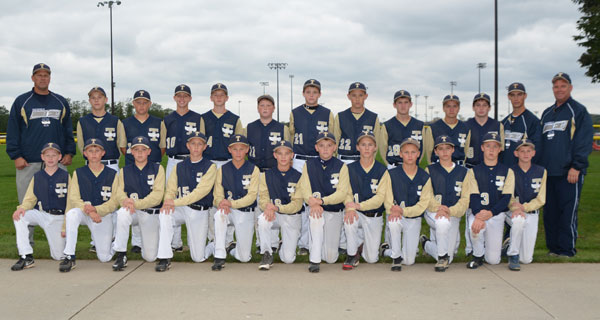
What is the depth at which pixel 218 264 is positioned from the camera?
617 centimetres

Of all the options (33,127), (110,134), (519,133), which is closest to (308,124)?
(110,134)

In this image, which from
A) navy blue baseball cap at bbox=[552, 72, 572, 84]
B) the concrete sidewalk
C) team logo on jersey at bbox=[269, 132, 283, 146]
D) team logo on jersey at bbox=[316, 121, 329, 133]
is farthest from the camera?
team logo on jersey at bbox=[316, 121, 329, 133]

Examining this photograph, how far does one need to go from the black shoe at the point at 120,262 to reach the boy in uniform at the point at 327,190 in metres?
2.35

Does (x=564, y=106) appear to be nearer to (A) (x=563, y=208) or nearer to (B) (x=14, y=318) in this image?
(A) (x=563, y=208)

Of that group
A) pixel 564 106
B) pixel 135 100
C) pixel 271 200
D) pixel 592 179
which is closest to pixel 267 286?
pixel 271 200

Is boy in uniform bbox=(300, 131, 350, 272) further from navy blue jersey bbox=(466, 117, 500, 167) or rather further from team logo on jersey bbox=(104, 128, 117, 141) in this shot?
team logo on jersey bbox=(104, 128, 117, 141)

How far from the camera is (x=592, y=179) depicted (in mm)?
17438

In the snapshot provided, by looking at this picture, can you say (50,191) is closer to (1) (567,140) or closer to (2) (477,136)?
(2) (477,136)

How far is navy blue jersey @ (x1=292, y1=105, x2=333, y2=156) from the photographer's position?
768 centimetres

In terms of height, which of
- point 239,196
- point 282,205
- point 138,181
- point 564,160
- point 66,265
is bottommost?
point 66,265

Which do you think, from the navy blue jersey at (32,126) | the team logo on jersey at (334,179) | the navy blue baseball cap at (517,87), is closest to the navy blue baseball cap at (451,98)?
the navy blue baseball cap at (517,87)

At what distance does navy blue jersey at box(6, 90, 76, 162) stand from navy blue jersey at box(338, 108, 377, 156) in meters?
4.28

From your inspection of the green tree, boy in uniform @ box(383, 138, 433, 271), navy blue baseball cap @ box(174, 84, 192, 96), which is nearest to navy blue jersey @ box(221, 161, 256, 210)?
navy blue baseball cap @ box(174, 84, 192, 96)

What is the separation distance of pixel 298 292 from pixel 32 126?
4.83 m
